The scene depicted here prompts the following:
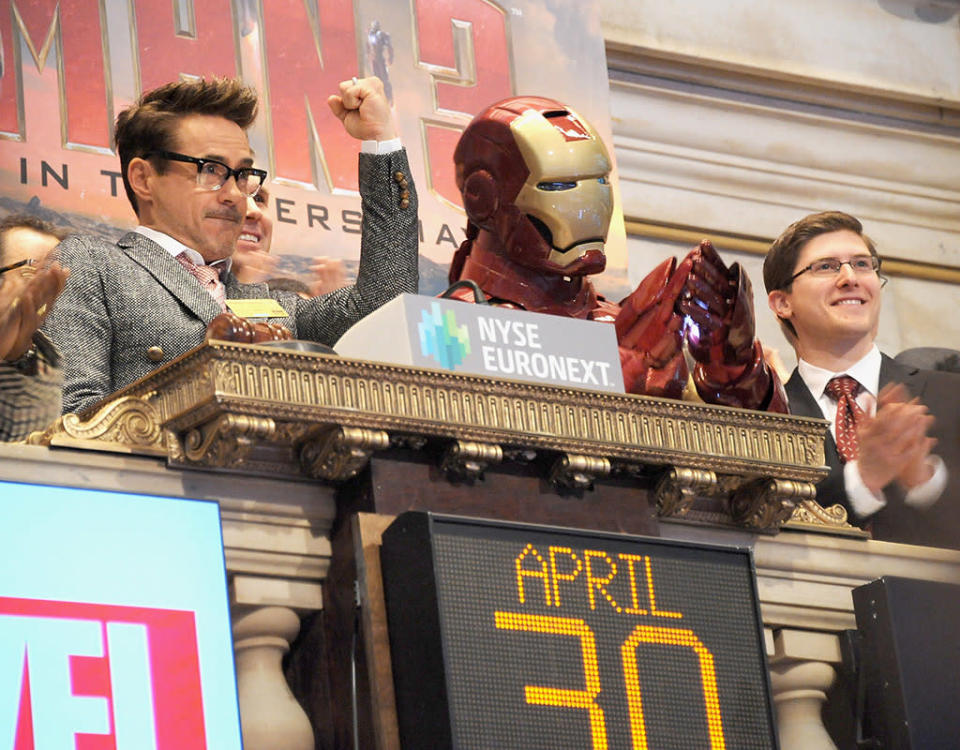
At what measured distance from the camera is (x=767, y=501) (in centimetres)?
245

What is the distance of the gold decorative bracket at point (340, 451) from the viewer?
7.10 feet

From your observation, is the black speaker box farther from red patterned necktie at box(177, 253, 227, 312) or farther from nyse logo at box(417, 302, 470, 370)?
red patterned necktie at box(177, 253, 227, 312)

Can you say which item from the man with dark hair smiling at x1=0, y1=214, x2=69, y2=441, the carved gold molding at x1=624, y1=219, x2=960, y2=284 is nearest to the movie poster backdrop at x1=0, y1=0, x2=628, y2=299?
the carved gold molding at x1=624, y1=219, x2=960, y2=284

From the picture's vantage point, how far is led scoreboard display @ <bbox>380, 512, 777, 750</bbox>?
81.2 inches

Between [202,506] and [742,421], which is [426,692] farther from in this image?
[742,421]

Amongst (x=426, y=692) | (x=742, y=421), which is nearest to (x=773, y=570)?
(x=742, y=421)

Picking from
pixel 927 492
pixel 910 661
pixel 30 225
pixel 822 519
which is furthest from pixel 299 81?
pixel 910 661

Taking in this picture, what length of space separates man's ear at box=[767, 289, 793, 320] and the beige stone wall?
0.83 metres

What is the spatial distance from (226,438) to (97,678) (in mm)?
283

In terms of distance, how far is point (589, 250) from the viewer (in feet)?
8.95

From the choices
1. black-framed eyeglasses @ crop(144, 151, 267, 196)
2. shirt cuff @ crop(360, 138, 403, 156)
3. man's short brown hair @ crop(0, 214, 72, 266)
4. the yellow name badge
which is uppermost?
man's short brown hair @ crop(0, 214, 72, 266)

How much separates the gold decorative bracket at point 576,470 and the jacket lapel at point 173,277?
0.49m

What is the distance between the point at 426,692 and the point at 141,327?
0.68 meters

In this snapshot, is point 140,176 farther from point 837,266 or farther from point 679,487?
point 837,266
